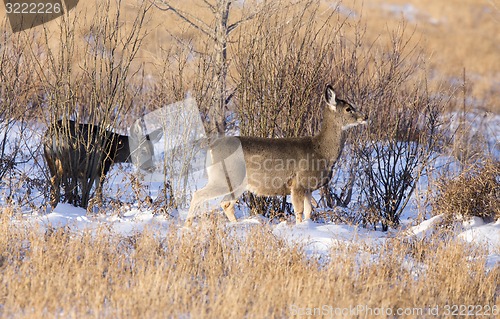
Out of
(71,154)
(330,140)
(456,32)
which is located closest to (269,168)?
(330,140)

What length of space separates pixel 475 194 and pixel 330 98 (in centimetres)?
228

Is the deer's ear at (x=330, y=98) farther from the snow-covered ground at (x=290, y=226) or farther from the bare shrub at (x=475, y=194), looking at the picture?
the bare shrub at (x=475, y=194)

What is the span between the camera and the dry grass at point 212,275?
5656 mm

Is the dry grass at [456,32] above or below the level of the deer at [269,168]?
above

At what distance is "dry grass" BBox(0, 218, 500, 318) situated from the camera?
5.66 metres

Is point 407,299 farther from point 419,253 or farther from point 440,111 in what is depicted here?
point 440,111

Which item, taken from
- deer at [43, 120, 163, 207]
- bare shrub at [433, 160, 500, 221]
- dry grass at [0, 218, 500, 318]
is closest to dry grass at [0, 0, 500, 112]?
deer at [43, 120, 163, 207]

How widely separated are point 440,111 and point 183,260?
228 inches

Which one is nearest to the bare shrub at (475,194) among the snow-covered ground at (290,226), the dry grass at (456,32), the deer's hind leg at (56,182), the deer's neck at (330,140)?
the snow-covered ground at (290,226)

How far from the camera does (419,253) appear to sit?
739 cm

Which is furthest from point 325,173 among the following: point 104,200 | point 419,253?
point 104,200

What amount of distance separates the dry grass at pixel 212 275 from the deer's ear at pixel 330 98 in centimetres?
264

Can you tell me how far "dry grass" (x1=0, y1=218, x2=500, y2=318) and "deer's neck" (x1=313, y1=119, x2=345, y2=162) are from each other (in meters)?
2.18

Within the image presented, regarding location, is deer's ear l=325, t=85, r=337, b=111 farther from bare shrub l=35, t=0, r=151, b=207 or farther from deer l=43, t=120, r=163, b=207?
deer l=43, t=120, r=163, b=207
